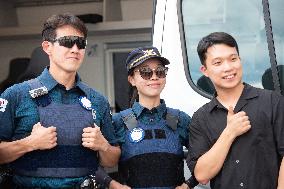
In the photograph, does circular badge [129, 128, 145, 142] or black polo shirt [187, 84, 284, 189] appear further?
circular badge [129, 128, 145, 142]

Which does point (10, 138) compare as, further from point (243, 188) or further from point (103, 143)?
point (243, 188)

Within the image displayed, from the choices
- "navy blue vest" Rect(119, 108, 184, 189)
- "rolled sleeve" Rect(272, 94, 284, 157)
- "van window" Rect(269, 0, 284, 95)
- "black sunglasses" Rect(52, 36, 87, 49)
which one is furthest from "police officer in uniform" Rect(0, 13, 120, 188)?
"van window" Rect(269, 0, 284, 95)

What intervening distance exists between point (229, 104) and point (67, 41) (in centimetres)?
69

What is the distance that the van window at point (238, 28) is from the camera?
223cm

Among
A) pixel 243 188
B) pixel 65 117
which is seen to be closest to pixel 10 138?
pixel 65 117

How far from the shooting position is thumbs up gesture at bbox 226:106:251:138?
1786 mm

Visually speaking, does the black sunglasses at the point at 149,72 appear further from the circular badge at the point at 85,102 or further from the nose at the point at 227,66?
the nose at the point at 227,66

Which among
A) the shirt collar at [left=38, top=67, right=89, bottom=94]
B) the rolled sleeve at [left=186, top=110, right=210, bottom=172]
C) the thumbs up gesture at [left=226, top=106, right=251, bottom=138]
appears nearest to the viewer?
the thumbs up gesture at [left=226, top=106, right=251, bottom=138]

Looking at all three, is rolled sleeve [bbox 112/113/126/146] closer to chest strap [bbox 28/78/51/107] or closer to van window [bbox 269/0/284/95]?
chest strap [bbox 28/78/51/107]

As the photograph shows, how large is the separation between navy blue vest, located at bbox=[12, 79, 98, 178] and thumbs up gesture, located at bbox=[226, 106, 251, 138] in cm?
58

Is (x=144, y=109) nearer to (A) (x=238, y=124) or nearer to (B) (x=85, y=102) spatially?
(B) (x=85, y=102)

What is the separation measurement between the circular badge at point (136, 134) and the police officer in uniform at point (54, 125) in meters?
0.15

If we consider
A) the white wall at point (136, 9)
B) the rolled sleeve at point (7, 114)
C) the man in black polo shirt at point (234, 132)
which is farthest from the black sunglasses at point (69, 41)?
the white wall at point (136, 9)

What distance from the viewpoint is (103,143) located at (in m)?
1.97
